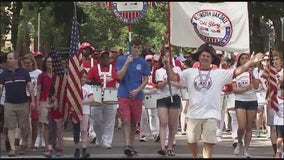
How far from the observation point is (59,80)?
45.4 ft

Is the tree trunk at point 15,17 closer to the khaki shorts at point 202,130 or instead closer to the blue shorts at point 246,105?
the blue shorts at point 246,105

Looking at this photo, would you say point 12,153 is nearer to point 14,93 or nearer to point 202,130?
point 14,93

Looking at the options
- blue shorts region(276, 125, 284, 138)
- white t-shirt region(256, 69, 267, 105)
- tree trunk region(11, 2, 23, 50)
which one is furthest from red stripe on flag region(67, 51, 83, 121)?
tree trunk region(11, 2, 23, 50)

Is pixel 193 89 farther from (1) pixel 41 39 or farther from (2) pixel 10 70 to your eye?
(1) pixel 41 39

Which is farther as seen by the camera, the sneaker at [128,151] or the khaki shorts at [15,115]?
the khaki shorts at [15,115]

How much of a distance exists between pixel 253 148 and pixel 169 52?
367 cm

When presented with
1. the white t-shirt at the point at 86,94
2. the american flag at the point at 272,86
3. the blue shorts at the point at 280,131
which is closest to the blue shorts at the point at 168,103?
the white t-shirt at the point at 86,94

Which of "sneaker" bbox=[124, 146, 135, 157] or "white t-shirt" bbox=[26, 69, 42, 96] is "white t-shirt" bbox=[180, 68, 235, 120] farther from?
"white t-shirt" bbox=[26, 69, 42, 96]

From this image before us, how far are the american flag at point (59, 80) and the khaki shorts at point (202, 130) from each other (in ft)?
11.5

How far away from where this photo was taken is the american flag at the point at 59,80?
13617 millimetres

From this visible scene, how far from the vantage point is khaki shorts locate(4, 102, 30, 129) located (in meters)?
13.5

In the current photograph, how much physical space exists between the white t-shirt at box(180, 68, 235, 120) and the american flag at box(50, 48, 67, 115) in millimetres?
3596

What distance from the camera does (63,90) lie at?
13742 mm

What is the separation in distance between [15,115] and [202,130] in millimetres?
4319
